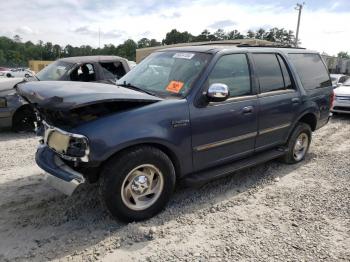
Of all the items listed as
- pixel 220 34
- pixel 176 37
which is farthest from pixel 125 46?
pixel 220 34

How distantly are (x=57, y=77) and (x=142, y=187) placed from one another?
17.4ft

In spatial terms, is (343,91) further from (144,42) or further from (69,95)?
(144,42)

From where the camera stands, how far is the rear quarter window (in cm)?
555

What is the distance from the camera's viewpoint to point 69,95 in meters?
3.20

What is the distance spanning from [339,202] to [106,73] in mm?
5897

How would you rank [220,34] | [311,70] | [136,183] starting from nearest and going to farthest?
[136,183]
[311,70]
[220,34]

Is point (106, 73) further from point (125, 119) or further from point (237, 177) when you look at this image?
point (125, 119)

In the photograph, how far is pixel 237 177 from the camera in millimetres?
5148

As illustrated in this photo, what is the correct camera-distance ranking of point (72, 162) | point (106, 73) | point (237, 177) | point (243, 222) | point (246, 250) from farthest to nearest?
point (106, 73) → point (237, 177) → point (243, 222) → point (72, 162) → point (246, 250)

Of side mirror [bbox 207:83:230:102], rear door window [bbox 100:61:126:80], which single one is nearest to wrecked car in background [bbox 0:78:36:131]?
rear door window [bbox 100:61:126:80]

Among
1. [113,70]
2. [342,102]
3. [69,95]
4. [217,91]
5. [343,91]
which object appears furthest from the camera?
[343,91]

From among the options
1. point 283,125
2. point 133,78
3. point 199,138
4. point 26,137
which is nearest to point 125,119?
point 199,138

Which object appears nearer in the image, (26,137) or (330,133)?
(26,137)

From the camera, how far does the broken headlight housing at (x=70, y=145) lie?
3195 mm
